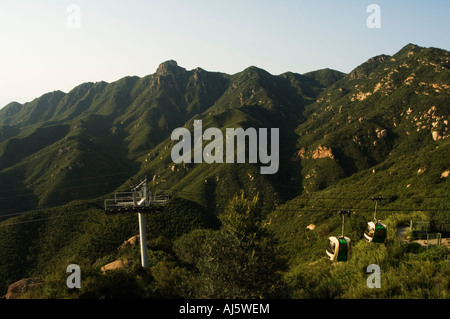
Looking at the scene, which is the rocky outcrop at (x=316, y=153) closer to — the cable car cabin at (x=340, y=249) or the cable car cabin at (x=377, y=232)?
the cable car cabin at (x=377, y=232)

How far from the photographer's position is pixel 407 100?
171 metres

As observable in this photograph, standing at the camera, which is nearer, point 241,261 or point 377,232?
point 241,261

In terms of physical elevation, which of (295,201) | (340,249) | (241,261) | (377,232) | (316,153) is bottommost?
(241,261)

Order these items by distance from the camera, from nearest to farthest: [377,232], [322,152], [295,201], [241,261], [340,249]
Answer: [241,261]
[340,249]
[377,232]
[295,201]
[322,152]

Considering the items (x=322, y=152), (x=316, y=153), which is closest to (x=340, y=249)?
(x=322, y=152)

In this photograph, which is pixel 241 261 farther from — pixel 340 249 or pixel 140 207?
pixel 140 207

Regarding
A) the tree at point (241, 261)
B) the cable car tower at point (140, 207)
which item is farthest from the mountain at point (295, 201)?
the cable car tower at point (140, 207)

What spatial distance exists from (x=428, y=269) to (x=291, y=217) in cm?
9160

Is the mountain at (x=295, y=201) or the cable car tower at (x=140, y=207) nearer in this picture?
the cable car tower at (x=140, y=207)

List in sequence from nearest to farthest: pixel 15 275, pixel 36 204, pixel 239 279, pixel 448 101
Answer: pixel 239 279 < pixel 15 275 < pixel 448 101 < pixel 36 204

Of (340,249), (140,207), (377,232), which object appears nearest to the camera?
(340,249)
